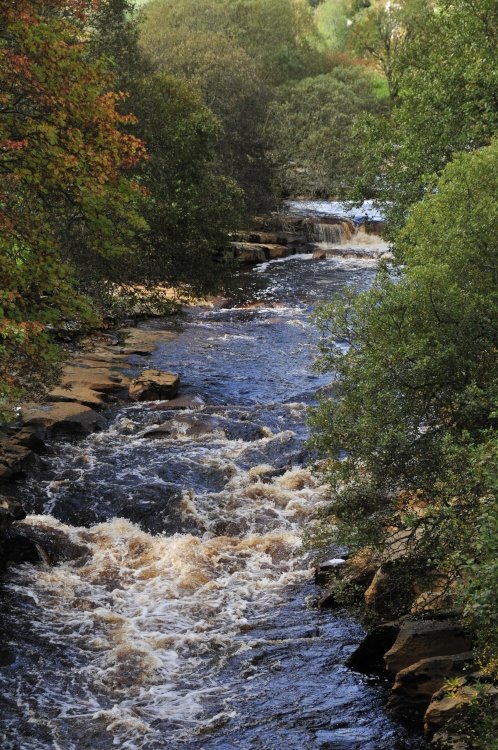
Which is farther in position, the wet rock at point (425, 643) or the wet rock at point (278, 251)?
the wet rock at point (278, 251)

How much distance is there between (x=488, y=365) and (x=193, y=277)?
51.6 feet

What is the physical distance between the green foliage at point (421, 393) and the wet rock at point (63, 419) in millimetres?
9986

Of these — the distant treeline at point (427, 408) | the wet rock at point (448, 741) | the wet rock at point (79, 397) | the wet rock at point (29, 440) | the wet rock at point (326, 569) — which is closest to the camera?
the wet rock at point (448, 741)

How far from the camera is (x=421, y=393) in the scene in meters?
12.7

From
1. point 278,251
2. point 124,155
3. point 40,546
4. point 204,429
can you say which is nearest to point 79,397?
point 204,429

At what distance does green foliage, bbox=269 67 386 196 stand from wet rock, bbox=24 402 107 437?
3266cm

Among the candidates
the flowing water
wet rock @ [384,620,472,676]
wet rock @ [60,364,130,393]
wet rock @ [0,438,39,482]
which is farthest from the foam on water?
wet rock @ [60,364,130,393]

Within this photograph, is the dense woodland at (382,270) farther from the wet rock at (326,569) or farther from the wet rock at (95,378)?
the wet rock at (326,569)

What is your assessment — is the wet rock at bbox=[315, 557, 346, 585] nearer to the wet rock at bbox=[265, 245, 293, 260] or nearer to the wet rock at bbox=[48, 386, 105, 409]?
the wet rock at bbox=[48, 386, 105, 409]

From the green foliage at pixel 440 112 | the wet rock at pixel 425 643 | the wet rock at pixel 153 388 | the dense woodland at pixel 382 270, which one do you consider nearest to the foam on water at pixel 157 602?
the wet rock at pixel 425 643

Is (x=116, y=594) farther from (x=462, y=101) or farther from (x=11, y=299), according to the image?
(x=462, y=101)

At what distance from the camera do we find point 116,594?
14930mm

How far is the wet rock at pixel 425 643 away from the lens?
38.6 ft

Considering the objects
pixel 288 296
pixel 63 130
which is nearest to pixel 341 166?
pixel 288 296
